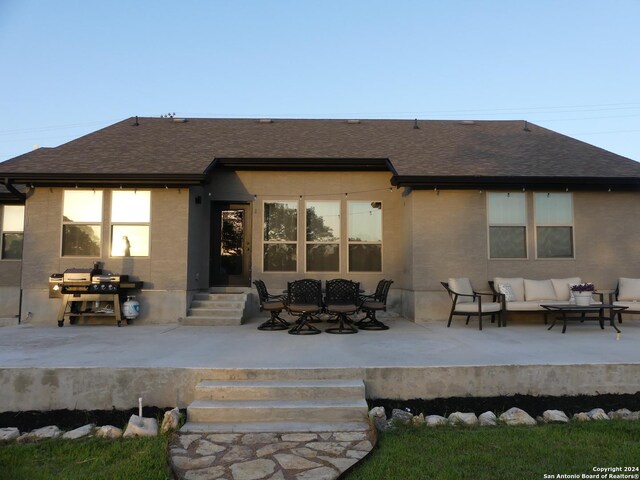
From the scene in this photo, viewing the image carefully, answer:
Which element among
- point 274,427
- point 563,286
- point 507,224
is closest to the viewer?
point 274,427

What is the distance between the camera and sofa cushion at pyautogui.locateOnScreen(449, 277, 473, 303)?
7.79 meters

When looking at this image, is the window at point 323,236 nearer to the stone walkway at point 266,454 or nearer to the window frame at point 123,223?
the window frame at point 123,223

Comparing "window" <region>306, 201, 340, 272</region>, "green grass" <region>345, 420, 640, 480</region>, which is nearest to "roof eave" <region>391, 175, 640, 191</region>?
"window" <region>306, 201, 340, 272</region>

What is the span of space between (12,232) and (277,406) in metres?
8.73

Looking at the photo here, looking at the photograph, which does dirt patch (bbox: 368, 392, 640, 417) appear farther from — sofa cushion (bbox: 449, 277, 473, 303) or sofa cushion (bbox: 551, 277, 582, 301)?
sofa cushion (bbox: 551, 277, 582, 301)

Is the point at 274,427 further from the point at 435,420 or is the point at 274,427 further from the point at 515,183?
the point at 515,183

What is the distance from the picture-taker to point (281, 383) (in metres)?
4.29


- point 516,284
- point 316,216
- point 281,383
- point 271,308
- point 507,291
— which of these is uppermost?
point 316,216

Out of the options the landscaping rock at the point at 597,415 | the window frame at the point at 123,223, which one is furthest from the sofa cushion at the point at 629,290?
the window frame at the point at 123,223

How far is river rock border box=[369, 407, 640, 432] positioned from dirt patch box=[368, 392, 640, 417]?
0.40ft

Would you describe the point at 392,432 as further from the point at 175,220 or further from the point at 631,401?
the point at 175,220

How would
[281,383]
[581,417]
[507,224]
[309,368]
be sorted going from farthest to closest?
[507,224] → [309,368] → [281,383] → [581,417]

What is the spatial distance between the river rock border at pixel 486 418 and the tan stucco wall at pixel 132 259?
530 cm

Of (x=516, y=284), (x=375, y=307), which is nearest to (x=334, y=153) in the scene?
(x=375, y=307)
